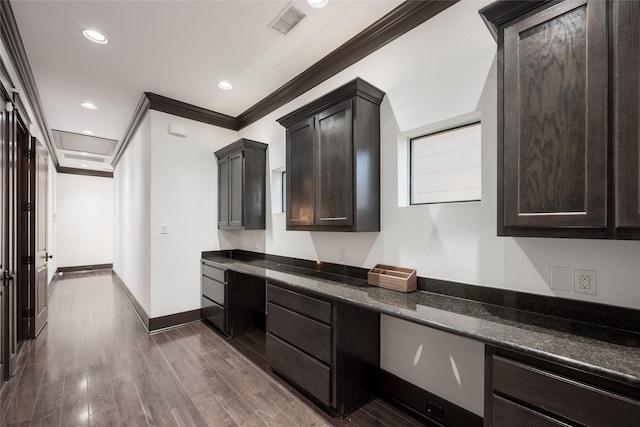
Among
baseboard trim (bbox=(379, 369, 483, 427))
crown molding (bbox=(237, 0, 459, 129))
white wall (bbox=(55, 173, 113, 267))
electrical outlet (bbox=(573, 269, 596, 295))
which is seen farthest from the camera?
white wall (bbox=(55, 173, 113, 267))

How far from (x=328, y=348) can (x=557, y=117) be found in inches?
73.9

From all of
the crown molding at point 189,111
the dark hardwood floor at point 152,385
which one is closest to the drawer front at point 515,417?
the dark hardwood floor at point 152,385

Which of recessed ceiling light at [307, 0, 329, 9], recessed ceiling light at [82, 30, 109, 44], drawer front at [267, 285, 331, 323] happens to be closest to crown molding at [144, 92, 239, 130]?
recessed ceiling light at [82, 30, 109, 44]

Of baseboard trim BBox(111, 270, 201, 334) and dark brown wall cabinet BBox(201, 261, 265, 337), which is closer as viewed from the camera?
dark brown wall cabinet BBox(201, 261, 265, 337)

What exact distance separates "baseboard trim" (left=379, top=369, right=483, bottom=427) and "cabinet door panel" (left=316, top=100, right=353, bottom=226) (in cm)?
128

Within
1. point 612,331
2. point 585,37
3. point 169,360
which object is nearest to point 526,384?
point 612,331

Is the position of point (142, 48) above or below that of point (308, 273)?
above

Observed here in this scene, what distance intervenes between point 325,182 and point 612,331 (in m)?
1.95

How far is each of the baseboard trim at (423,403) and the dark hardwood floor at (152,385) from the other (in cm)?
8

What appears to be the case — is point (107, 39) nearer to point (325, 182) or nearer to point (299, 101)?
point (299, 101)

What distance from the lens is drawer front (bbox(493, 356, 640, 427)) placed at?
99 centimetres

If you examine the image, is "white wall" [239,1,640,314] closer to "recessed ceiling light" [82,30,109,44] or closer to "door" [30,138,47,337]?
"recessed ceiling light" [82,30,109,44]

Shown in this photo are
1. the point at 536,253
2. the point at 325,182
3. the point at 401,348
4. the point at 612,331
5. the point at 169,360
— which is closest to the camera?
the point at 612,331

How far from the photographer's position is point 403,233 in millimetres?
2244
